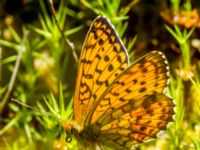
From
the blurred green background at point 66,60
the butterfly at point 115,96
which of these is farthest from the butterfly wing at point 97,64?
the blurred green background at point 66,60

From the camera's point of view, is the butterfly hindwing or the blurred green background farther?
the blurred green background

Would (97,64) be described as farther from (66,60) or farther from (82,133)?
(66,60)

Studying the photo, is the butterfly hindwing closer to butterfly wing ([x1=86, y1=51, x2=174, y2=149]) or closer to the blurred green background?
butterfly wing ([x1=86, y1=51, x2=174, y2=149])

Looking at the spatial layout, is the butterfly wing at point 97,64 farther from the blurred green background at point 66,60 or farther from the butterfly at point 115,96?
the blurred green background at point 66,60

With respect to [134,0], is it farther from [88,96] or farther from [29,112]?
[88,96]

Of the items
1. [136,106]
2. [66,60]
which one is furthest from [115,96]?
[66,60]

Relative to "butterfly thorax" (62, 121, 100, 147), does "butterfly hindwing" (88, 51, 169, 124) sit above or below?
above

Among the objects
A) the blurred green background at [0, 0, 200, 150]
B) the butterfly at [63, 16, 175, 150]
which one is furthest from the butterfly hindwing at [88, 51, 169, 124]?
the blurred green background at [0, 0, 200, 150]
